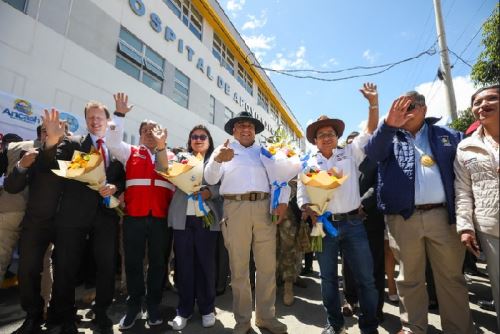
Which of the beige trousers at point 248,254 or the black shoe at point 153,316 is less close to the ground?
the beige trousers at point 248,254

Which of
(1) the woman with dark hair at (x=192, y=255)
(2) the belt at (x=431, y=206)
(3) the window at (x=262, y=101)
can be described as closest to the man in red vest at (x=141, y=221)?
(1) the woman with dark hair at (x=192, y=255)

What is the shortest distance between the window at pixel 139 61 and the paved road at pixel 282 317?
284 inches

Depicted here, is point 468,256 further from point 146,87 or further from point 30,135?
point 146,87

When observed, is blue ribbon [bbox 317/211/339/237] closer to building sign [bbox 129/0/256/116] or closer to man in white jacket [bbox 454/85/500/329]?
man in white jacket [bbox 454/85/500/329]

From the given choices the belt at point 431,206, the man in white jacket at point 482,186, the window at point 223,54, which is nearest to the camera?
the man in white jacket at point 482,186

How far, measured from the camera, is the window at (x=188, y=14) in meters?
11.7

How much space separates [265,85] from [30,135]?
19459mm

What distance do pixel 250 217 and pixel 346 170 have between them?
1121mm

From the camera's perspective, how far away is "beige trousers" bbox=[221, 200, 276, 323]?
2.83 metres

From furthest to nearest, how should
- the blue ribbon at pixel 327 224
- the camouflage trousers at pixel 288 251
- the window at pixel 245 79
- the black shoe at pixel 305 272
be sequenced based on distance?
the window at pixel 245 79
the black shoe at pixel 305 272
the camouflage trousers at pixel 288 251
the blue ribbon at pixel 327 224

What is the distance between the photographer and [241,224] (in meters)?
2.88

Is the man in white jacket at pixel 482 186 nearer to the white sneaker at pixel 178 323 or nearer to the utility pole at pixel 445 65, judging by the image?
the white sneaker at pixel 178 323

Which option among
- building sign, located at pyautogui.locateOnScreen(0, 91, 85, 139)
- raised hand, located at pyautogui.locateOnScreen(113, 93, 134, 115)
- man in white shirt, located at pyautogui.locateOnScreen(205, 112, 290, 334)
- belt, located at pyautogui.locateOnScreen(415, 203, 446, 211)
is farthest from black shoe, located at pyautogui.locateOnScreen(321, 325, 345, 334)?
building sign, located at pyautogui.locateOnScreen(0, 91, 85, 139)

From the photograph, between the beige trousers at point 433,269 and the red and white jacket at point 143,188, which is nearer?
the beige trousers at point 433,269
